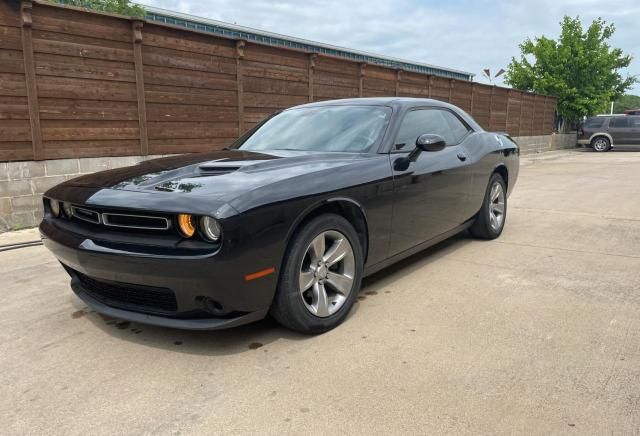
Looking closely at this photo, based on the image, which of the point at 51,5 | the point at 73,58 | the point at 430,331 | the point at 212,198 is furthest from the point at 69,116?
the point at 430,331

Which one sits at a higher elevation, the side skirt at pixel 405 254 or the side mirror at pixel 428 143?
the side mirror at pixel 428 143

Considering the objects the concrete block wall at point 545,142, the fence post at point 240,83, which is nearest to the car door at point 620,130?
the concrete block wall at point 545,142

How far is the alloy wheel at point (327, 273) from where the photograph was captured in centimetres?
287

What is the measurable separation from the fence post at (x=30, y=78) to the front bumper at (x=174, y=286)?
391 cm

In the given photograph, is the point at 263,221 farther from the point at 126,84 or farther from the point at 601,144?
the point at 601,144

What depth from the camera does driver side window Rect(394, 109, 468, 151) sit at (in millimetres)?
3813

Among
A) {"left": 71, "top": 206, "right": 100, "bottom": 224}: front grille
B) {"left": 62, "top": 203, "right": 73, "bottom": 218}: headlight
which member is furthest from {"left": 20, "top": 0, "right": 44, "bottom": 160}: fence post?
{"left": 71, "top": 206, "right": 100, "bottom": 224}: front grille

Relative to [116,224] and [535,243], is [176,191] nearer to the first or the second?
[116,224]

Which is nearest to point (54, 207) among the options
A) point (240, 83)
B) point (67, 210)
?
Result: point (67, 210)

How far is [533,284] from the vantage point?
149 inches

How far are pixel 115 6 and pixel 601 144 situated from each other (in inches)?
960

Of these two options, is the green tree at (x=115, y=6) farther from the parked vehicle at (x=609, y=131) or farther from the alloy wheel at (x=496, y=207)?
the alloy wheel at (x=496, y=207)

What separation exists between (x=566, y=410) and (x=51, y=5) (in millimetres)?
6699

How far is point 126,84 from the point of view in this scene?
6805 millimetres
